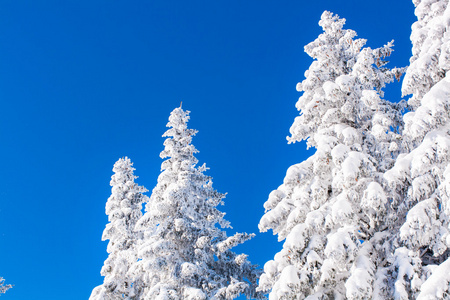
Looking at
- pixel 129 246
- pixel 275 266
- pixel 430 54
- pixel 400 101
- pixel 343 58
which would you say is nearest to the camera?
pixel 430 54

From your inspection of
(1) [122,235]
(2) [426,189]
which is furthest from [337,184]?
(1) [122,235]

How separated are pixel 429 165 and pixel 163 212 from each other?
12711 millimetres

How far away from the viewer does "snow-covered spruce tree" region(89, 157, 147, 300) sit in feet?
60.6

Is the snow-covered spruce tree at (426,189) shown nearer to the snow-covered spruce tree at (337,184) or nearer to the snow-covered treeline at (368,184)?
the snow-covered treeline at (368,184)

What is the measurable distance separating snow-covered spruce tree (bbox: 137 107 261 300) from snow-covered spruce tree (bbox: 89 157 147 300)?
1336 millimetres

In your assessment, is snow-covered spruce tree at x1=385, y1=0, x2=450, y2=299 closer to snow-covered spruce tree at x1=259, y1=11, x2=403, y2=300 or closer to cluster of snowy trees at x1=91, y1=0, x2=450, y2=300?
cluster of snowy trees at x1=91, y1=0, x2=450, y2=300

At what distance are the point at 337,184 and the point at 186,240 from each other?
9.69 meters

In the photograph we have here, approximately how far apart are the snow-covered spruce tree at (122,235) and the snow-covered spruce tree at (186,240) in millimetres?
1336

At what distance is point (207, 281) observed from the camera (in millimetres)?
16484

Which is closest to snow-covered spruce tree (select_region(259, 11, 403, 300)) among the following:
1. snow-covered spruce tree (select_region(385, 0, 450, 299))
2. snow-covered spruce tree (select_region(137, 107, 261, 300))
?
snow-covered spruce tree (select_region(385, 0, 450, 299))

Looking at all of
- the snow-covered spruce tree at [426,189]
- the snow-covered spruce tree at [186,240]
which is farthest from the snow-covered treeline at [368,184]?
the snow-covered spruce tree at [186,240]

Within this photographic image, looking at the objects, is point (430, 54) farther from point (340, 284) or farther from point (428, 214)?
point (340, 284)

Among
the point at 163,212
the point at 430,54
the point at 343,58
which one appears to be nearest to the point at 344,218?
→ the point at 430,54

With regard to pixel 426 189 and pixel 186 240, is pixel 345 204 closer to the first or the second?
pixel 426 189
